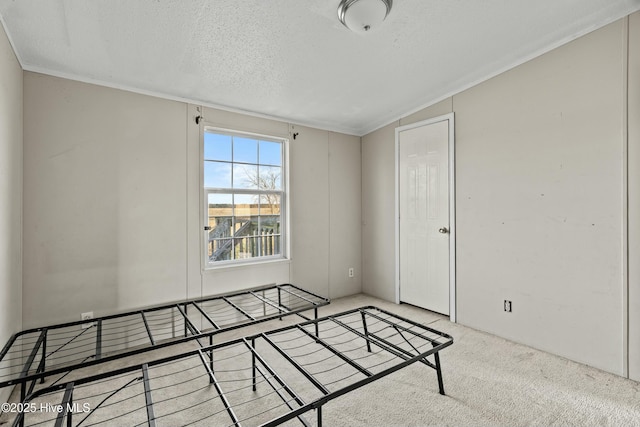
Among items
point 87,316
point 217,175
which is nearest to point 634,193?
point 217,175

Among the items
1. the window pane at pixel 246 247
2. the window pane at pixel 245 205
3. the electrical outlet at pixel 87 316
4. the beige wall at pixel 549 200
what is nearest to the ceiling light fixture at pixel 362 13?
the beige wall at pixel 549 200

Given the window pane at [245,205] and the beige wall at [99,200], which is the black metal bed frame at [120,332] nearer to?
the beige wall at [99,200]

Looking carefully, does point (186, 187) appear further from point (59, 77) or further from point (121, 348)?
point (121, 348)

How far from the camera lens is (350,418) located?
164 centimetres

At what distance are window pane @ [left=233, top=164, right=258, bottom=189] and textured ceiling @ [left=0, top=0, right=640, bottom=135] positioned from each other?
26.1 inches

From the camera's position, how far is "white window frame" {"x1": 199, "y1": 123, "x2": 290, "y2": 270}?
283 centimetres

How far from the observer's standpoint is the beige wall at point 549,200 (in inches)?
81.6

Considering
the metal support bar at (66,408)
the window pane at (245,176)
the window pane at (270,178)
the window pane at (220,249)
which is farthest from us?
the window pane at (270,178)

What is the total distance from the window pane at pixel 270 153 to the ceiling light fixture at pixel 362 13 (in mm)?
1658

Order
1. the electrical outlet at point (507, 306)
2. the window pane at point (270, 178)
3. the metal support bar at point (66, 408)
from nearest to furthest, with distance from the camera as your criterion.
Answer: the metal support bar at point (66, 408) → the electrical outlet at point (507, 306) → the window pane at point (270, 178)

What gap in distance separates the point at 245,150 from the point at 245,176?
281 mm

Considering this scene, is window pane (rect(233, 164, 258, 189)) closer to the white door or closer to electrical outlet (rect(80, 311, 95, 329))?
electrical outlet (rect(80, 311, 95, 329))

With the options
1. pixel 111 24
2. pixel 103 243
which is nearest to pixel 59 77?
pixel 111 24

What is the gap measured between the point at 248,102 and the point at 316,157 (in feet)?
3.46
